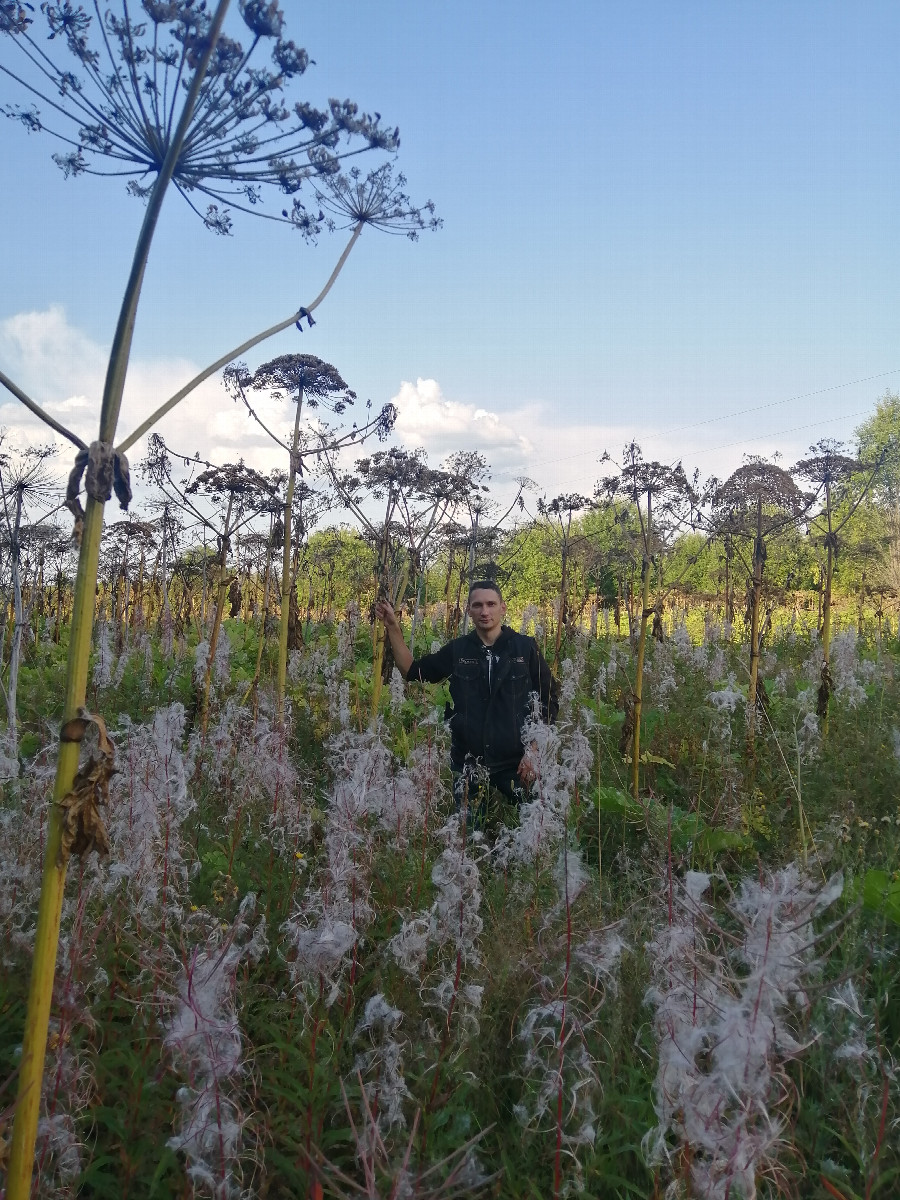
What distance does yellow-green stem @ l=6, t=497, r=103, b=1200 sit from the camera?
1.32 meters

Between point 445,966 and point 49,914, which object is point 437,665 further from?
point 49,914

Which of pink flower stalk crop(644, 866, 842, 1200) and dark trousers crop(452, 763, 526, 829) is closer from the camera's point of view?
pink flower stalk crop(644, 866, 842, 1200)

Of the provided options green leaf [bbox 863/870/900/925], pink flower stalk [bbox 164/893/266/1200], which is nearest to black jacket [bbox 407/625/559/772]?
green leaf [bbox 863/870/900/925]

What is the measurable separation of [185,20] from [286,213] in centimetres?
60

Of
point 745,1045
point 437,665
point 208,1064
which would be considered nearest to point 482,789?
point 437,665

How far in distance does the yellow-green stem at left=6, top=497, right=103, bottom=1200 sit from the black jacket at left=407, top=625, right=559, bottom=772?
4.86 metres

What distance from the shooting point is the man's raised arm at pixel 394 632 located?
5365 mm

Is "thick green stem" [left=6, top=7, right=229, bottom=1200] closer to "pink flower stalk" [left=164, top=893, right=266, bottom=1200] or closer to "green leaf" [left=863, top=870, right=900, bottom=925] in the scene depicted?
"pink flower stalk" [left=164, top=893, right=266, bottom=1200]

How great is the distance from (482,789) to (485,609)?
145 centimetres

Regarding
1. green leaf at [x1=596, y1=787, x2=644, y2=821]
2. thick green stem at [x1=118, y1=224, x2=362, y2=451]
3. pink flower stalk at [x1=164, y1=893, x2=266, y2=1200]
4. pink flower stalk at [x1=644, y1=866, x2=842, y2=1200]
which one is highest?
thick green stem at [x1=118, y1=224, x2=362, y2=451]

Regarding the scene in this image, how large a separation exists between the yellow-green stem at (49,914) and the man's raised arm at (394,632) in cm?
390

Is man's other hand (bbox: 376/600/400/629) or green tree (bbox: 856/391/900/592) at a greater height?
green tree (bbox: 856/391/900/592)

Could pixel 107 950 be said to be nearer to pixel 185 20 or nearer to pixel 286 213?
pixel 286 213

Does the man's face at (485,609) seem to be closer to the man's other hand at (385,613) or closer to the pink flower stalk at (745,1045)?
the man's other hand at (385,613)
